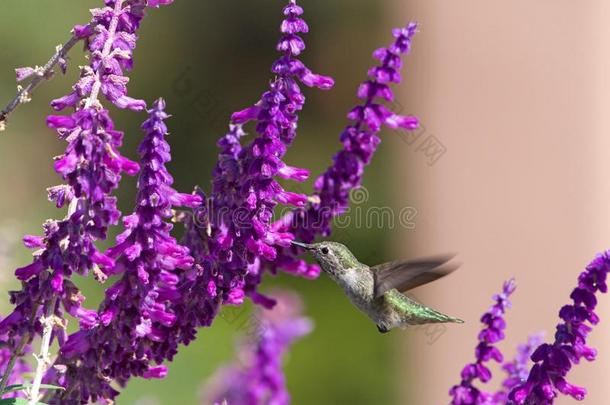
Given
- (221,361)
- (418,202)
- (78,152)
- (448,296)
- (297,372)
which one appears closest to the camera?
(78,152)

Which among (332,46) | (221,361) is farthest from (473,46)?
(221,361)

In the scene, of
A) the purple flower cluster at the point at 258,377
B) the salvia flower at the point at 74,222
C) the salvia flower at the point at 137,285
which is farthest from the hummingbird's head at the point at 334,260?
the salvia flower at the point at 74,222

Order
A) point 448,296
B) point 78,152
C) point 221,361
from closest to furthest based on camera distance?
1. point 78,152
2. point 221,361
3. point 448,296

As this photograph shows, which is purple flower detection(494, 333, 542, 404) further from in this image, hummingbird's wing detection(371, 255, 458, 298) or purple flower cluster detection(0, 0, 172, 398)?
purple flower cluster detection(0, 0, 172, 398)

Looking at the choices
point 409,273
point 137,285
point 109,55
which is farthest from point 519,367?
point 109,55

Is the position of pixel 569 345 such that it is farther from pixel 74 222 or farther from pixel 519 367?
pixel 74 222

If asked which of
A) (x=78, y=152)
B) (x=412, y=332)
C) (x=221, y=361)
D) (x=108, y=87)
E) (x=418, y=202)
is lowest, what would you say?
(x=78, y=152)

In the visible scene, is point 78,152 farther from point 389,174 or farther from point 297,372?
point 389,174

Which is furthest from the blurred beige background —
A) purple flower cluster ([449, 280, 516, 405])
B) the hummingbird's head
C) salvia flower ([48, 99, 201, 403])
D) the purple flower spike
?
salvia flower ([48, 99, 201, 403])

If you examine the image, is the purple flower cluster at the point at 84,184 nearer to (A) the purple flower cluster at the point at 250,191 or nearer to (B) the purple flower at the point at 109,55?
(B) the purple flower at the point at 109,55
